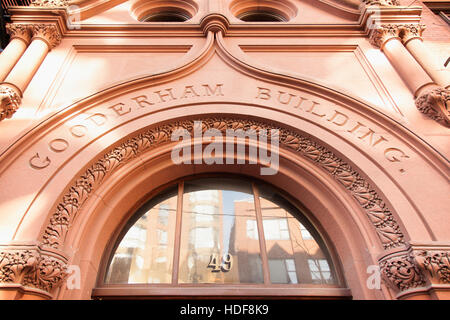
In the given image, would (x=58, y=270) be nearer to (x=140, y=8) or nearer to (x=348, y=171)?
(x=348, y=171)

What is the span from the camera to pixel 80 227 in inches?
144

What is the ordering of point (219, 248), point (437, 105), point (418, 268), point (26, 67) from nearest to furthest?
point (418, 268)
point (219, 248)
point (437, 105)
point (26, 67)

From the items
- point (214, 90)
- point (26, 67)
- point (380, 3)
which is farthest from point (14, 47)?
point (380, 3)

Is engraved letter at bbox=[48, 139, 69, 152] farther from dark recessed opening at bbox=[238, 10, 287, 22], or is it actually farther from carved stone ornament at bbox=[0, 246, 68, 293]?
dark recessed opening at bbox=[238, 10, 287, 22]

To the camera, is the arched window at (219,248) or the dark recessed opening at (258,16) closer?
the arched window at (219,248)

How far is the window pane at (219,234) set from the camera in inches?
159

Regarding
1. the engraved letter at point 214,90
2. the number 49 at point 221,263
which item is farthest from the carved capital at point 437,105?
the number 49 at point 221,263

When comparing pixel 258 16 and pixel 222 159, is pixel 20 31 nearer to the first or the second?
pixel 222 159

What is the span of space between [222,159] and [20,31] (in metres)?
4.83

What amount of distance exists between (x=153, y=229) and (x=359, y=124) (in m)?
3.68

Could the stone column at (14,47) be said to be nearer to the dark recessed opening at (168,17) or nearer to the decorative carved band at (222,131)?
the decorative carved band at (222,131)

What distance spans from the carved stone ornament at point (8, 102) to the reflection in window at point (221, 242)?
2518mm

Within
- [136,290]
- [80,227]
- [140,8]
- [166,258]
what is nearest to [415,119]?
[166,258]

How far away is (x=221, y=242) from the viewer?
4348 millimetres
